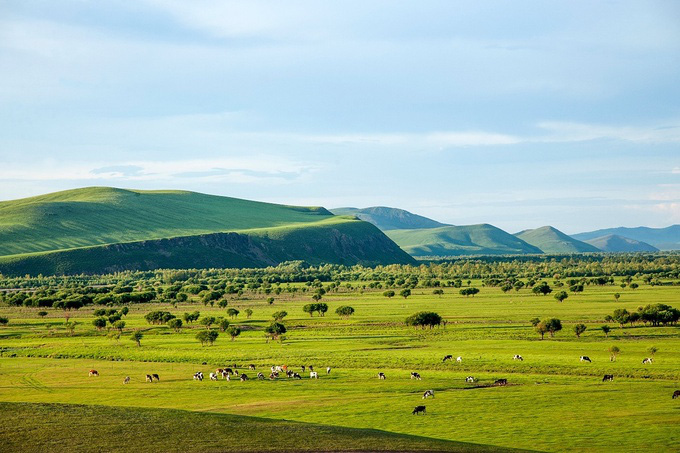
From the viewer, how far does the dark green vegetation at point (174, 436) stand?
36.2m

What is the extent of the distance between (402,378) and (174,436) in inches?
1015

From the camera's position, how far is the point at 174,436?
1510 inches

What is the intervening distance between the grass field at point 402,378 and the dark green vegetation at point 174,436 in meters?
1.22

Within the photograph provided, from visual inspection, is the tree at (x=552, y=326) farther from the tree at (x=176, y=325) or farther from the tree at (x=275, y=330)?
the tree at (x=176, y=325)

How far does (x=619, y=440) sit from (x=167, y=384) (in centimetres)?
3660

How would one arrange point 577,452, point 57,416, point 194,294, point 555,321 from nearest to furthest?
1. point 577,452
2. point 57,416
3. point 555,321
4. point 194,294

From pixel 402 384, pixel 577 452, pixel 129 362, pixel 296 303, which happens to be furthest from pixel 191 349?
pixel 296 303

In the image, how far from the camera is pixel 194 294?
625 feet

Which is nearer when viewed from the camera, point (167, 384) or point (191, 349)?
point (167, 384)

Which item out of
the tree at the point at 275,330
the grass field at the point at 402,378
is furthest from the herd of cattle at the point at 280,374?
the tree at the point at 275,330

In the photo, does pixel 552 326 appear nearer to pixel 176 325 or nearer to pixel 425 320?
pixel 425 320

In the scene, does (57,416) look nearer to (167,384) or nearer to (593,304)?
(167,384)

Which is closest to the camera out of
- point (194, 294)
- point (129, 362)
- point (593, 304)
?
point (129, 362)

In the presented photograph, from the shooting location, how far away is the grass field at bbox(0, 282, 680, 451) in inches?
1672
